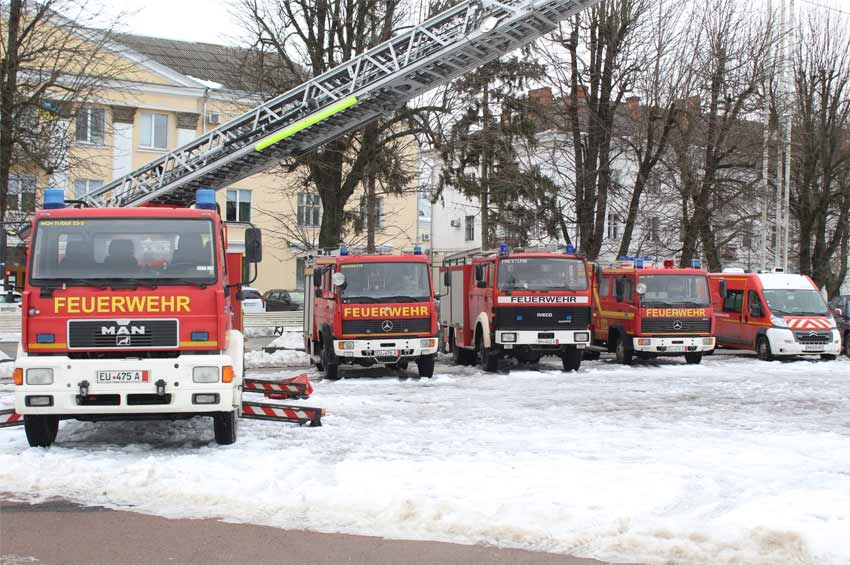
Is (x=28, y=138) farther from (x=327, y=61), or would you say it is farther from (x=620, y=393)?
(x=620, y=393)

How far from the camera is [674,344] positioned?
2245cm

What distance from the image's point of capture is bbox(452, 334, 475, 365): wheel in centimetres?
2325

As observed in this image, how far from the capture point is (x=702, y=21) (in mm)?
30047

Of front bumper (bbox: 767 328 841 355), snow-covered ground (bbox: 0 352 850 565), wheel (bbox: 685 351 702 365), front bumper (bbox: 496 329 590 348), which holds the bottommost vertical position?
snow-covered ground (bbox: 0 352 850 565)

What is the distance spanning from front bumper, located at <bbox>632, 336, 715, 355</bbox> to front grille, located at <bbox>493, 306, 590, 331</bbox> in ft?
9.47

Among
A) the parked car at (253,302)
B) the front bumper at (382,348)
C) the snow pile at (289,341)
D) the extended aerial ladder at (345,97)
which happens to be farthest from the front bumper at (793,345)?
the parked car at (253,302)

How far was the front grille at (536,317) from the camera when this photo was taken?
2027 cm

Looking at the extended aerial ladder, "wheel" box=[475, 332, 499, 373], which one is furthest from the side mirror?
"wheel" box=[475, 332, 499, 373]

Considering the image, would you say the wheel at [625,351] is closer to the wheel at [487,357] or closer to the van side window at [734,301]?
the wheel at [487,357]

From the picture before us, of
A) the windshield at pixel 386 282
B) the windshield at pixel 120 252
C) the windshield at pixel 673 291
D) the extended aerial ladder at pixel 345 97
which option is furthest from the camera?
the windshield at pixel 673 291

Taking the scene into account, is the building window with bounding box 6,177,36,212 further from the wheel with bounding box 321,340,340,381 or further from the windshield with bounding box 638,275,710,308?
the windshield with bounding box 638,275,710,308

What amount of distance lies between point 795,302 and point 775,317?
2.60 feet

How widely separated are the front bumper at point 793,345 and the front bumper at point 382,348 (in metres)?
10.2

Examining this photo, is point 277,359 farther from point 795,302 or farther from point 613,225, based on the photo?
point 613,225
